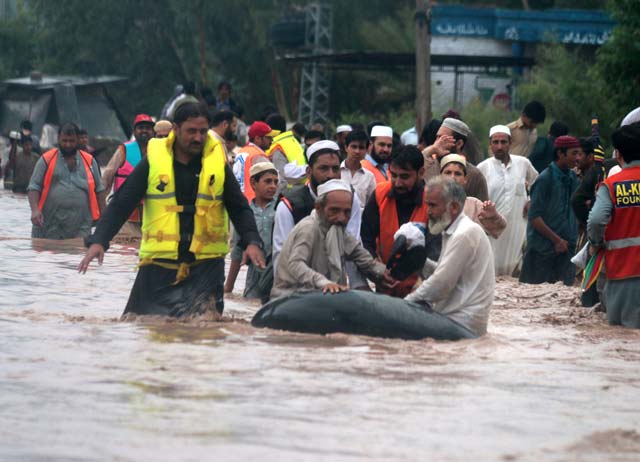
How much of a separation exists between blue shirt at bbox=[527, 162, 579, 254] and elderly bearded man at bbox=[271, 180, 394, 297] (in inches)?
161

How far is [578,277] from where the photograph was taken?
14039 mm

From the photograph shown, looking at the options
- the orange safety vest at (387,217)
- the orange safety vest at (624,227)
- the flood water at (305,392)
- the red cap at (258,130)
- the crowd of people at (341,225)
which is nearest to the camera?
the flood water at (305,392)

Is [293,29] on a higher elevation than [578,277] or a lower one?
higher

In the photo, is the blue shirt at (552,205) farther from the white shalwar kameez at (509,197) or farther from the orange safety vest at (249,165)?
the orange safety vest at (249,165)

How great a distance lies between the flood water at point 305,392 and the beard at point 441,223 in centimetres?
75

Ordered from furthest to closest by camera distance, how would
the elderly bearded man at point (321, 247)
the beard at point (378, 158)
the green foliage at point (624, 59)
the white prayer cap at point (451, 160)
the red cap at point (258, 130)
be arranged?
the green foliage at point (624, 59), the red cap at point (258, 130), the beard at point (378, 158), the white prayer cap at point (451, 160), the elderly bearded man at point (321, 247)

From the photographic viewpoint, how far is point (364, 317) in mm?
9406

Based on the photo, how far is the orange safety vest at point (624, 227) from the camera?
10.4 metres

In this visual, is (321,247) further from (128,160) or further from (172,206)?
(128,160)

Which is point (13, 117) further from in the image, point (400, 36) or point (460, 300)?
point (460, 300)

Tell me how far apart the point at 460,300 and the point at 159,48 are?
4165 cm

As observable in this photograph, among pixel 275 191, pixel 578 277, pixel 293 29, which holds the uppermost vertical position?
pixel 293 29

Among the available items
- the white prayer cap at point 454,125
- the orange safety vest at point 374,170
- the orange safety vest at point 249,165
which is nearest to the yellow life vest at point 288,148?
the orange safety vest at point 249,165

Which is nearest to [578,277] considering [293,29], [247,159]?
[247,159]
